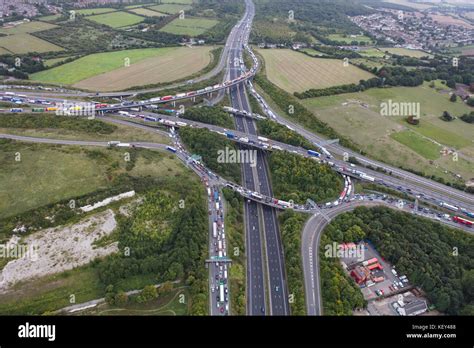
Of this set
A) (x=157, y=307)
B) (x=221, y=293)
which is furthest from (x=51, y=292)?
(x=221, y=293)

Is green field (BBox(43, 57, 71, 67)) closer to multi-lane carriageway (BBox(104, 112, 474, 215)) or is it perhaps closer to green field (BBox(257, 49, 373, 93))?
multi-lane carriageway (BBox(104, 112, 474, 215))

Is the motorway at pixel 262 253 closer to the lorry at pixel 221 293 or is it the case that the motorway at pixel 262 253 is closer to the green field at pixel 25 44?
the lorry at pixel 221 293

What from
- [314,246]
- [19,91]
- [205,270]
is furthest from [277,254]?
[19,91]

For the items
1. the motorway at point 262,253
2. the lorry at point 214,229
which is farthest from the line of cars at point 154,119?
the lorry at point 214,229

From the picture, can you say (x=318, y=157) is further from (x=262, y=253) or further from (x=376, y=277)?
(x=376, y=277)

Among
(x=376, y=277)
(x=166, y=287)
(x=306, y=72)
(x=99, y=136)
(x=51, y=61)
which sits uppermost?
(x=306, y=72)
